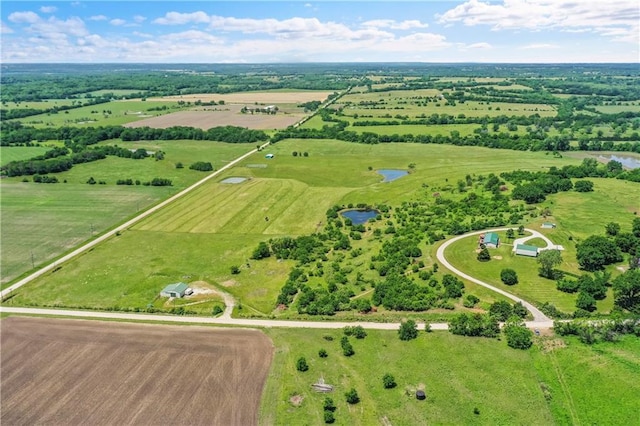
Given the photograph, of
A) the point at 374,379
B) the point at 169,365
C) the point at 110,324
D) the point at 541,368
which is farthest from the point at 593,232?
the point at 110,324

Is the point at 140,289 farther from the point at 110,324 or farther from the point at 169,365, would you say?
the point at 169,365

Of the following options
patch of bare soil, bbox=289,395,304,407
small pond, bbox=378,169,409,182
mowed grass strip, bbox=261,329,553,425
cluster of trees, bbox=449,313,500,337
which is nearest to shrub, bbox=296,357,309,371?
mowed grass strip, bbox=261,329,553,425

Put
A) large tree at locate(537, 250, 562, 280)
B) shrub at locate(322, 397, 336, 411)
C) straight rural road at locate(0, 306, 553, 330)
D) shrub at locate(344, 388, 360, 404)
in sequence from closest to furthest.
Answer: shrub at locate(322, 397, 336, 411), shrub at locate(344, 388, 360, 404), straight rural road at locate(0, 306, 553, 330), large tree at locate(537, 250, 562, 280)

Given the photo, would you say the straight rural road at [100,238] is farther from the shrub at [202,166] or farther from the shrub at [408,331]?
the shrub at [408,331]

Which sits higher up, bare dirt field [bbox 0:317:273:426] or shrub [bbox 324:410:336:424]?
shrub [bbox 324:410:336:424]

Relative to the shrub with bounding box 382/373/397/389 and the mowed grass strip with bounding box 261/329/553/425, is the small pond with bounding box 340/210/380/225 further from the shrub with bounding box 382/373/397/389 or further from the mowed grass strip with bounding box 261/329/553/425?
the shrub with bounding box 382/373/397/389

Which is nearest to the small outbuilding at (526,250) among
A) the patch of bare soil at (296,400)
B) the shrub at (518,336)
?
the shrub at (518,336)
